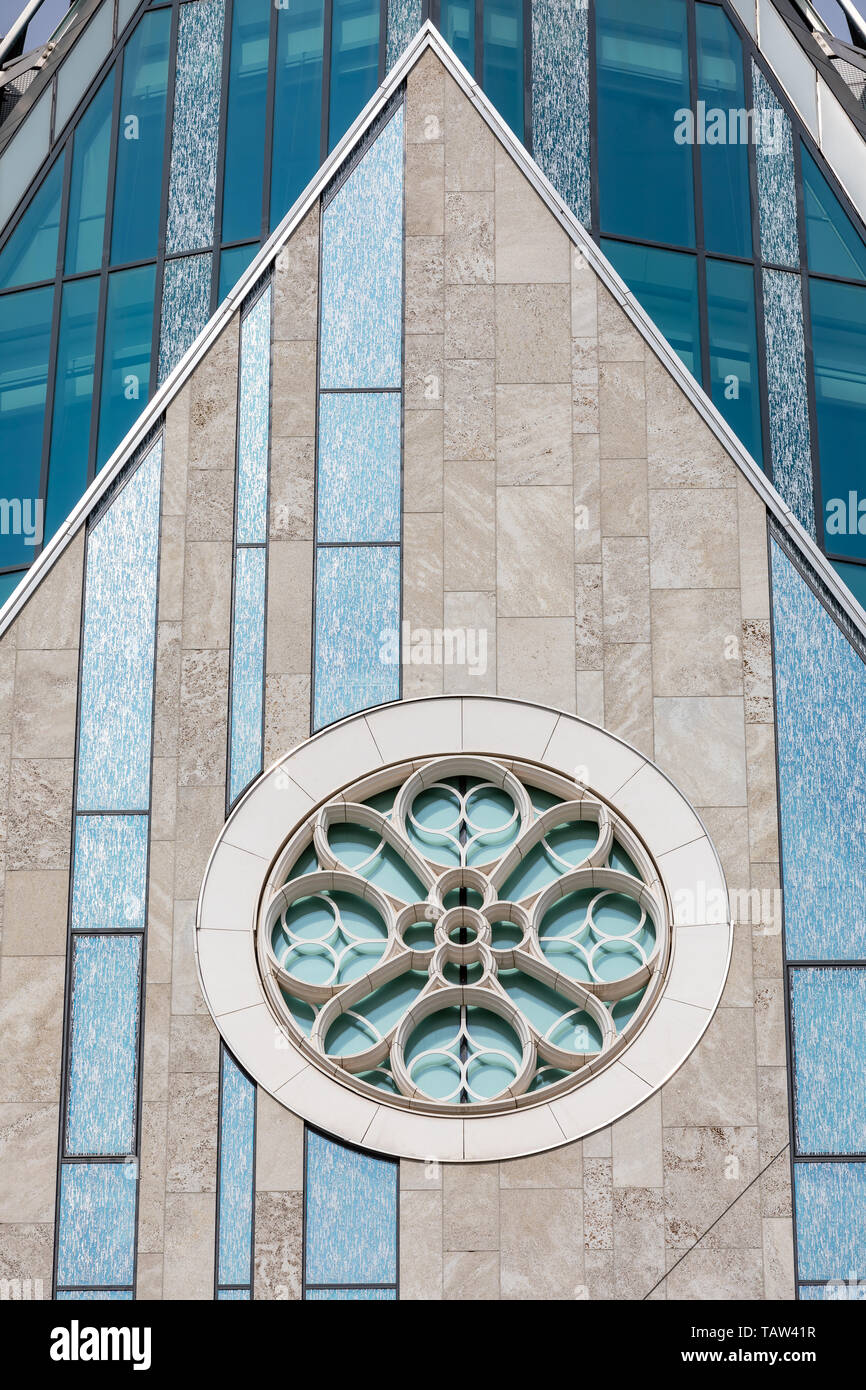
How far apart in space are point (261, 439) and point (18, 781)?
3.89 metres

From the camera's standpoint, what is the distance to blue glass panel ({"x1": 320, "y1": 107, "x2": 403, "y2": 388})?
23016 millimetres

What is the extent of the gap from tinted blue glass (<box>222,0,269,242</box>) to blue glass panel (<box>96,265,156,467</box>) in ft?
3.28

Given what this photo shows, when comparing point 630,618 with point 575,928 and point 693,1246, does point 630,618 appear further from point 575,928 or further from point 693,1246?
point 693,1246

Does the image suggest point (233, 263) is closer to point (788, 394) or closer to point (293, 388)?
point (293, 388)

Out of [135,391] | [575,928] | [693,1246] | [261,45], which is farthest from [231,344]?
[693,1246]

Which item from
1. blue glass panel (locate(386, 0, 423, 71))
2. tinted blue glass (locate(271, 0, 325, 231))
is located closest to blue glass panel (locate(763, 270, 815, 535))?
blue glass panel (locate(386, 0, 423, 71))

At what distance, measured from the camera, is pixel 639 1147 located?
20188 millimetres

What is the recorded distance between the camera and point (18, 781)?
70.9 ft

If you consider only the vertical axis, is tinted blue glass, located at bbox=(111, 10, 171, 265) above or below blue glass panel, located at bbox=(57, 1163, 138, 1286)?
above

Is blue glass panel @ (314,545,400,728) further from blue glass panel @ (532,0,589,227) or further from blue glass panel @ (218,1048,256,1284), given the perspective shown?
blue glass panel @ (532,0,589,227)

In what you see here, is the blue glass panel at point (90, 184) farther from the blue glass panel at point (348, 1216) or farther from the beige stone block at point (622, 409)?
the blue glass panel at point (348, 1216)

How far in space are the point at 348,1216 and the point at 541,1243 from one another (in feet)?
5.18

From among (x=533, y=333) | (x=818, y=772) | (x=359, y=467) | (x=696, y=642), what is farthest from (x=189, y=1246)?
(x=533, y=333)

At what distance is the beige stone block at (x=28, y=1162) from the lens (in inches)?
795
